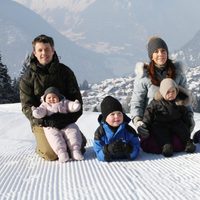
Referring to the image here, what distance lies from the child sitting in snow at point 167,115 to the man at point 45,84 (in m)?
0.92

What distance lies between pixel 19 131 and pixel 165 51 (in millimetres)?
5504

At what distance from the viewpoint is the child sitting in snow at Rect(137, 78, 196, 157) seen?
5.65m

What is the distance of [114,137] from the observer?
539cm

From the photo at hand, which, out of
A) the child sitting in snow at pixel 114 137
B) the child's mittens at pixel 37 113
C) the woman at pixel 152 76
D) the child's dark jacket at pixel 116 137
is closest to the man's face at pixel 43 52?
the child's mittens at pixel 37 113

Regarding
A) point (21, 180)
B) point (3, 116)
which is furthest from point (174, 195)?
point (3, 116)

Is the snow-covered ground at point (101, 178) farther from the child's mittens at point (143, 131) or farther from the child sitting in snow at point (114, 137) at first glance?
the child's mittens at point (143, 131)

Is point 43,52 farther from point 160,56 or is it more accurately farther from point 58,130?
point 160,56

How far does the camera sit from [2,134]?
10.4 m

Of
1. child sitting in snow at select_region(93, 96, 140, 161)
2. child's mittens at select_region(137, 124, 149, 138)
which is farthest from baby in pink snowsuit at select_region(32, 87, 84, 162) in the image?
child's mittens at select_region(137, 124, 149, 138)

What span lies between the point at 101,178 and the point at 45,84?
1965mm

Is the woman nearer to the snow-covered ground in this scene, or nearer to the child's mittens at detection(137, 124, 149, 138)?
the child's mittens at detection(137, 124, 149, 138)

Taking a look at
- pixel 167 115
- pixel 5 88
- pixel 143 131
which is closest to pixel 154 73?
pixel 167 115

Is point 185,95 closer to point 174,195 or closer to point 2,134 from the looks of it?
point 174,195

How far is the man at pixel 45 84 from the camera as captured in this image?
5727mm
